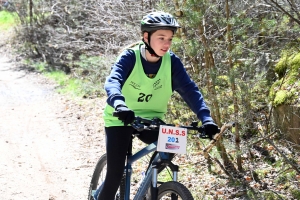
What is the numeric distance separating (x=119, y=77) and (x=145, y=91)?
0.29 m

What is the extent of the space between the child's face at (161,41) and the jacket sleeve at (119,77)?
212mm

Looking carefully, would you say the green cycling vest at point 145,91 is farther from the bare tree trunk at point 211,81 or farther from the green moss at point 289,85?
the green moss at point 289,85

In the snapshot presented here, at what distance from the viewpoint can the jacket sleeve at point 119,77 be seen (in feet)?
11.5

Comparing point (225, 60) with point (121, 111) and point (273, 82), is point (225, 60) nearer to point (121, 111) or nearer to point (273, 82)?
point (273, 82)

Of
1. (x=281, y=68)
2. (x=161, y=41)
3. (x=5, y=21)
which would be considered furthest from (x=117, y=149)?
(x=5, y=21)

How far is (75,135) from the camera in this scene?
9414 millimetres

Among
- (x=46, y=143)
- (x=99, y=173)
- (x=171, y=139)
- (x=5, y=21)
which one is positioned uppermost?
(x=5, y=21)

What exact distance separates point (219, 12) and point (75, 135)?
4683 millimetres

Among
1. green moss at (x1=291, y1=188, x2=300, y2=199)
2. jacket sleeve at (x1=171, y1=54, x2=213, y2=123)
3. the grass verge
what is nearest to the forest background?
green moss at (x1=291, y1=188, x2=300, y2=199)

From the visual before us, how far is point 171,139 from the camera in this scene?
353cm

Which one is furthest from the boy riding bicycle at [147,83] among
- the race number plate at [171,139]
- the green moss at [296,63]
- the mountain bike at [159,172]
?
the green moss at [296,63]

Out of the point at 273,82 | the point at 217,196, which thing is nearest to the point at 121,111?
the point at 217,196

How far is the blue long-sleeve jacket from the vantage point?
3.63 meters

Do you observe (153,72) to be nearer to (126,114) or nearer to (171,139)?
(171,139)
